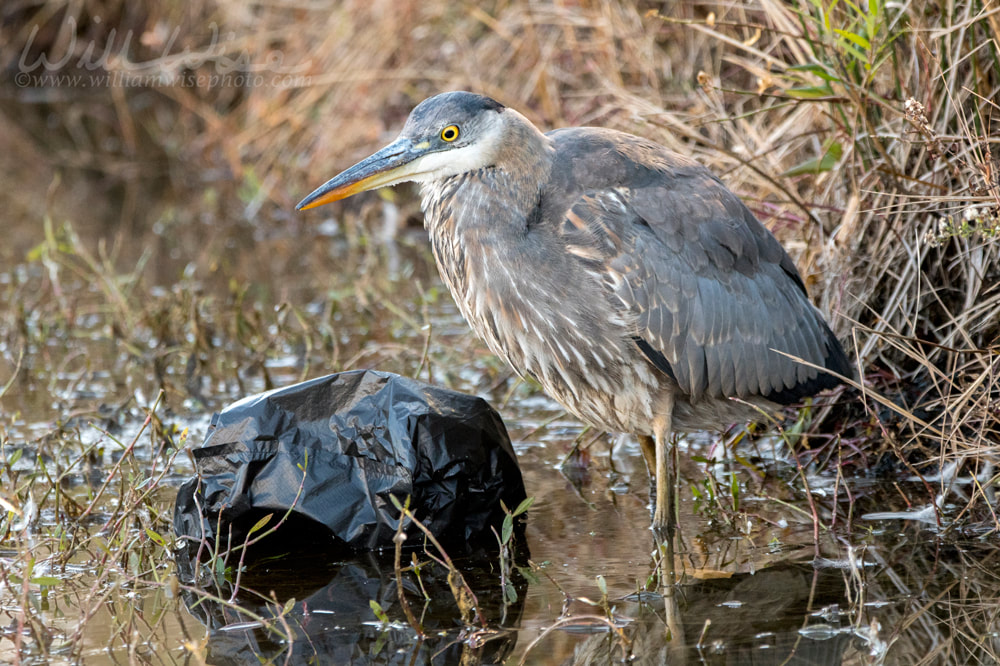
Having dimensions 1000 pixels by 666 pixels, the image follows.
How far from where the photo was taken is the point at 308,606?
3.51 meters

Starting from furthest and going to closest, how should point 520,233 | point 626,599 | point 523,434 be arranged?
1. point 523,434
2. point 520,233
3. point 626,599

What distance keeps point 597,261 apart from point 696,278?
375mm

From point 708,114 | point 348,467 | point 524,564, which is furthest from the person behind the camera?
point 708,114

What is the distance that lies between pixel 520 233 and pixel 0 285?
4367mm

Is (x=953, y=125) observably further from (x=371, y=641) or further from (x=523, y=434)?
(x=371, y=641)

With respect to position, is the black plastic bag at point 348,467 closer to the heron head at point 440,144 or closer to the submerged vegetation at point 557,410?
the submerged vegetation at point 557,410

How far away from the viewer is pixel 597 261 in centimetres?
392

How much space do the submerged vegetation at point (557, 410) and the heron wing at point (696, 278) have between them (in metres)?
0.27

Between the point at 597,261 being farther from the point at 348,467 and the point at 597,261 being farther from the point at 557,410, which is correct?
the point at 557,410

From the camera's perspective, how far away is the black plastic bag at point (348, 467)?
3.86 metres

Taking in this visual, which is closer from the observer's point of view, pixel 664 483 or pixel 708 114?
pixel 664 483

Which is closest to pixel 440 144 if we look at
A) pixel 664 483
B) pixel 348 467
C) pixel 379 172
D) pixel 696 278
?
pixel 379 172

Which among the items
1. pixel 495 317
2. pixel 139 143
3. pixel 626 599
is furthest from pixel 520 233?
pixel 139 143

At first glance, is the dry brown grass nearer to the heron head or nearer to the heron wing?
the heron wing
